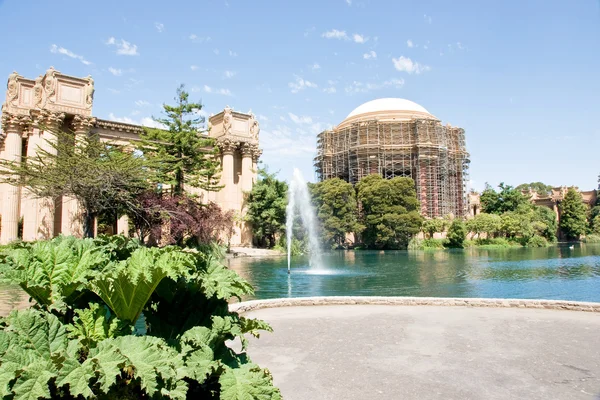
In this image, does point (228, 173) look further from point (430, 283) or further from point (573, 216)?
point (573, 216)

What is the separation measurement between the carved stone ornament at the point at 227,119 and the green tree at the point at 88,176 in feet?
47.9

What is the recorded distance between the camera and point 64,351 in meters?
2.99

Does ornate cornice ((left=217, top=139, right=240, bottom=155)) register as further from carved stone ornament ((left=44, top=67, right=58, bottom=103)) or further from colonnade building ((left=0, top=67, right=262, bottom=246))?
carved stone ornament ((left=44, top=67, right=58, bottom=103))

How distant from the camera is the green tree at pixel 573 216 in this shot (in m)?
67.4

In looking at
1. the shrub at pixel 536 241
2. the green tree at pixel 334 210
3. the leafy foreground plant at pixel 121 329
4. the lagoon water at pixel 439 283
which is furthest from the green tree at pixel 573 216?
the leafy foreground plant at pixel 121 329

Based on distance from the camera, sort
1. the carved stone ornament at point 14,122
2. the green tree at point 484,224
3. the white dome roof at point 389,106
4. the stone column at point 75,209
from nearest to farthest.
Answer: the carved stone ornament at point 14,122 < the stone column at point 75,209 < the green tree at point 484,224 < the white dome roof at point 389,106

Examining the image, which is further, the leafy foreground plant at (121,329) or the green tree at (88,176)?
the green tree at (88,176)

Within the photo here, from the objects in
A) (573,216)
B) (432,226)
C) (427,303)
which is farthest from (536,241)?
(427,303)

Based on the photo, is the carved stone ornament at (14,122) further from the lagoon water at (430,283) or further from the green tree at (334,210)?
the green tree at (334,210)

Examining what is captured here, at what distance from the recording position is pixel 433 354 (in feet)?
18.9

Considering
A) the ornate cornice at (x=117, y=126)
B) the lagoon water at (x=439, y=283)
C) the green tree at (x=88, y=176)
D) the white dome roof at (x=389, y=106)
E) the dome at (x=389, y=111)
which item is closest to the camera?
the lagoon water at (x=439, y=283)

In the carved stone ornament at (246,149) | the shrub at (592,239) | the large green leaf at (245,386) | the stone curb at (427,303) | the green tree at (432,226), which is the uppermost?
the carved stone ornament at (246,149)

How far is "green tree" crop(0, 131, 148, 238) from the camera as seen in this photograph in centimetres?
2030

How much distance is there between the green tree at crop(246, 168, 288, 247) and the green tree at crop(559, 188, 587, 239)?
51.3m
